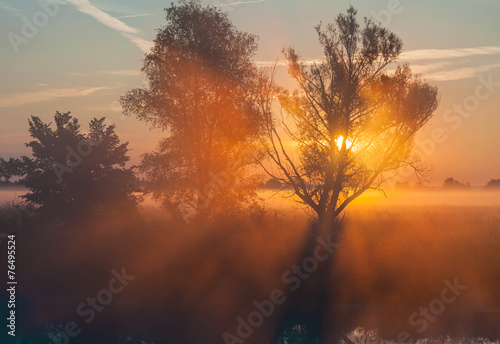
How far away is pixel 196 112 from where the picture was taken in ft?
116

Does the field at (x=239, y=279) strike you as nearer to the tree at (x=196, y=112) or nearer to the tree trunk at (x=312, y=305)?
the tree trunk at (x=312, y=305)

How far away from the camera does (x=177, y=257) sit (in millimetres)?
26469

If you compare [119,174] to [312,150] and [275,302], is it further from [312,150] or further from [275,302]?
[275,302]

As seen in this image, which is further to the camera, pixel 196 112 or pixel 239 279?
pixel 196 112

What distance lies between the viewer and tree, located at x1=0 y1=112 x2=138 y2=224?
32344 millimetres

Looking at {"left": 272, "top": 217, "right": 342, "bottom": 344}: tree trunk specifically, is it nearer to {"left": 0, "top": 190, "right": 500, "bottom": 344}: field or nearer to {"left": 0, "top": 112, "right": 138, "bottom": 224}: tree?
{"left": 0, "top": 190, "right": 500, "bottom": 344}: field

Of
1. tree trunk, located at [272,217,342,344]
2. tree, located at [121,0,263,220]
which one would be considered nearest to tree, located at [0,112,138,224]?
tree, located at [121,0,263,220]

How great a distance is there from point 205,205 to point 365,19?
1519cm

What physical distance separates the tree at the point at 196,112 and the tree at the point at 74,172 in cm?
214

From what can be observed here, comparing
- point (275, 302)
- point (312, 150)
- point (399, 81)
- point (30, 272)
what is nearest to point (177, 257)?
point (275, 302)

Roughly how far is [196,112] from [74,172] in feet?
28.1

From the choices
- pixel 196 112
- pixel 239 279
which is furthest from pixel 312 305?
pixel 196 112

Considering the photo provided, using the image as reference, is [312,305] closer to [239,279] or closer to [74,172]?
[239,279]

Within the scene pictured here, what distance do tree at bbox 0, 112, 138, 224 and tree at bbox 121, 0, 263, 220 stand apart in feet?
7.02
